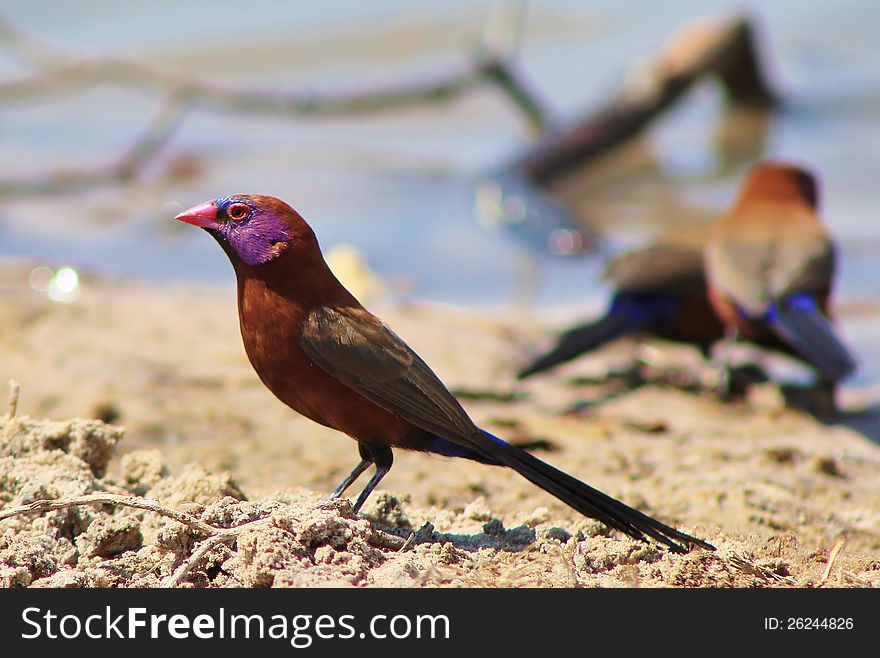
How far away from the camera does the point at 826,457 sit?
4.64m

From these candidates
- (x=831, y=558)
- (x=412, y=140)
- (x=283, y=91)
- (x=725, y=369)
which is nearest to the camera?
(x=831, y=558)

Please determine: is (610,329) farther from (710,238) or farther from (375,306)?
(375,306)

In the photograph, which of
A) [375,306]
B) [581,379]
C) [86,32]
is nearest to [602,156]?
[375,306]

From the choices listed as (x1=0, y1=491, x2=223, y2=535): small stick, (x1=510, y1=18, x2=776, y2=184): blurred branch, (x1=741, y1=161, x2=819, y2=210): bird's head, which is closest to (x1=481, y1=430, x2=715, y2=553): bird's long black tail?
(x1=0, y1=491, x2=223, y2=535): small stick

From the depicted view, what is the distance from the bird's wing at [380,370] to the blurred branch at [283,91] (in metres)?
7.57

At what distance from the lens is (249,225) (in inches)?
127

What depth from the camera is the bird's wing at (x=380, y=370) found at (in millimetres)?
3178

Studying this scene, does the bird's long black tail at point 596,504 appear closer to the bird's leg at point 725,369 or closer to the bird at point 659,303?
the bird's leg at point 725,369

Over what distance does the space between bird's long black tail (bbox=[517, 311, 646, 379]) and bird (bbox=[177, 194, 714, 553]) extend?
2.71 meters

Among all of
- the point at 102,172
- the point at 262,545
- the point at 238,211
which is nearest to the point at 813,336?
the point at 238,211

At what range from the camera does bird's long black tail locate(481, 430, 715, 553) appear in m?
3.19

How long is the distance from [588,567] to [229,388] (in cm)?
256

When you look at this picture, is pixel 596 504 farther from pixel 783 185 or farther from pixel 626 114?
pixel 626 114

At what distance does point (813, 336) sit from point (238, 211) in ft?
11.2
